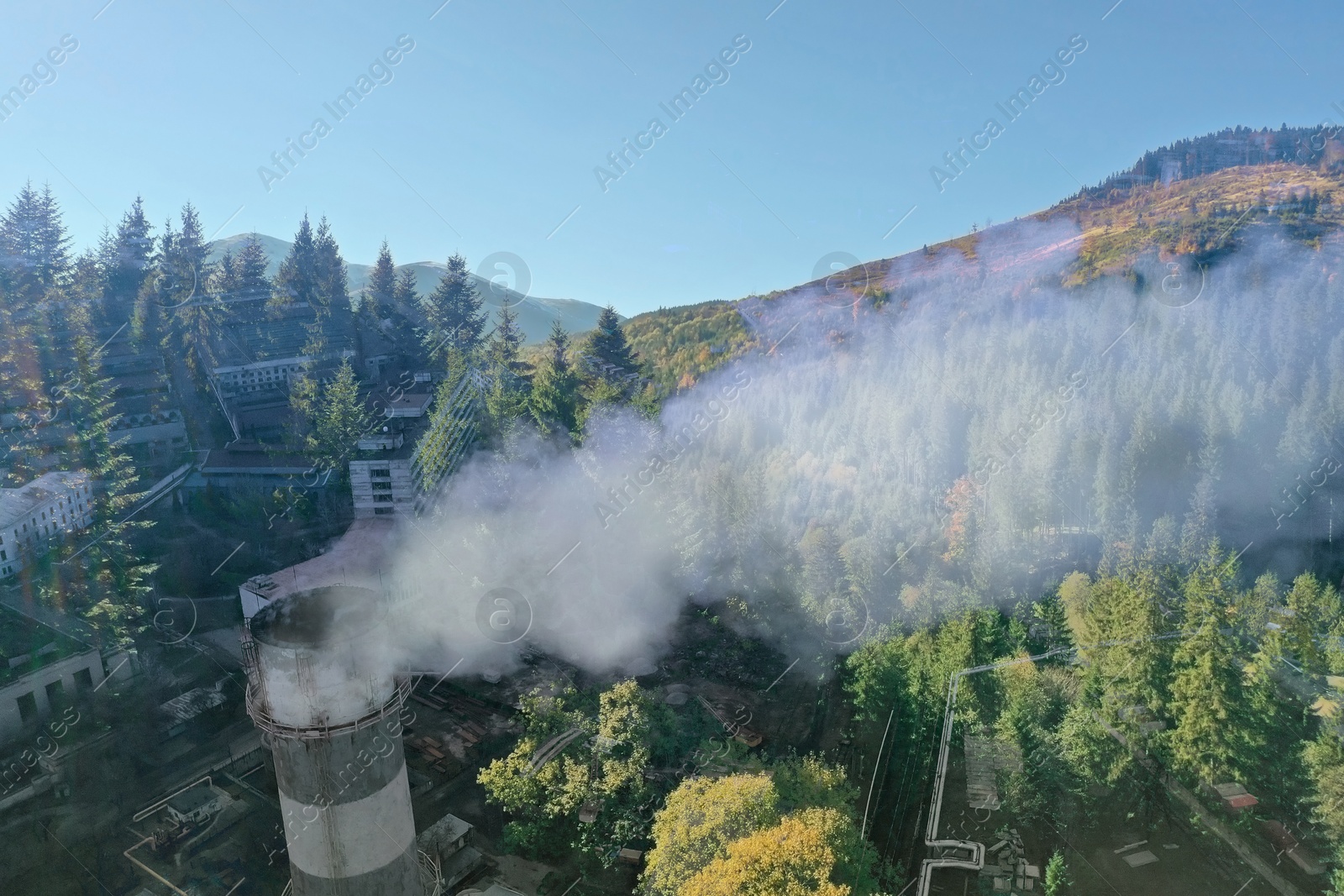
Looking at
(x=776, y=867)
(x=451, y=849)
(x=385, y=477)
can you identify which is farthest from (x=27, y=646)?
(x=776, y=867)

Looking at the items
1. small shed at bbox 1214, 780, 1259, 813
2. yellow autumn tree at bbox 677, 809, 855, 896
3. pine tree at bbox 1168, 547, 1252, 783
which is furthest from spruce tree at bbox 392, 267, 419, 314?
small shed at bbox 1214, 780, 1259, 813

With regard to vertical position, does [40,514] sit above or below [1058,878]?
above

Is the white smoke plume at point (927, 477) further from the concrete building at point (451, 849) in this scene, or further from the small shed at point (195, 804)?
the concrete building at point (451, 849)

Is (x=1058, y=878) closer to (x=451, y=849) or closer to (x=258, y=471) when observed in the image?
(x=451, y=849)

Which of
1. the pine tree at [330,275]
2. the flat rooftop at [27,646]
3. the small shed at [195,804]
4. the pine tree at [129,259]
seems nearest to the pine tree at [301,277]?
the pine tree at [330,275]

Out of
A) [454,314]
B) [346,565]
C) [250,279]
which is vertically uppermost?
[250,279]

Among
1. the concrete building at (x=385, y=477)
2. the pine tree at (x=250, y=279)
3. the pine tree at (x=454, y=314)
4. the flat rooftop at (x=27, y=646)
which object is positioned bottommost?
the flat rooftop at (x=27, y=646)

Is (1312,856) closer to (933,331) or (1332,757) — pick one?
(1332,757)
